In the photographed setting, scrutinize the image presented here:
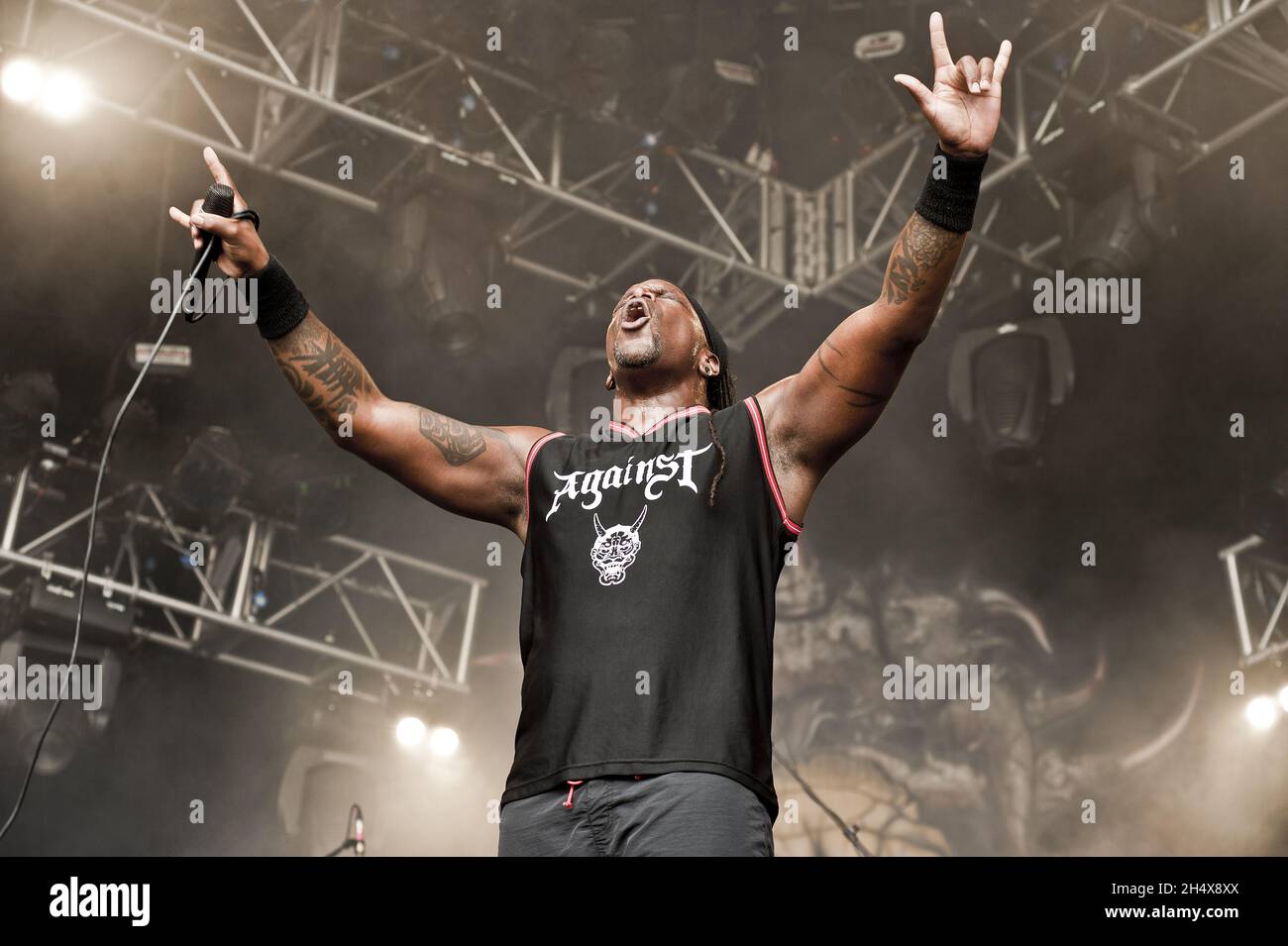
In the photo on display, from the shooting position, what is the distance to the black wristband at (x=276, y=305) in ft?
8.00

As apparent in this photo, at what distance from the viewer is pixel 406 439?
8.27 feet

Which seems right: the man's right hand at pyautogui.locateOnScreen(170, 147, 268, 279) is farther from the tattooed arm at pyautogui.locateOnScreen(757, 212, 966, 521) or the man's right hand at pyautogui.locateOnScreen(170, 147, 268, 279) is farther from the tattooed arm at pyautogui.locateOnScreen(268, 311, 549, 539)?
the tattooed arm at pyautogui.locateOnScreen(757, 212, 966, 521)

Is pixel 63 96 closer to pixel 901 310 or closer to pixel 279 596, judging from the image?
pixel 279 596

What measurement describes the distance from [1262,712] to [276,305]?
6.00 m

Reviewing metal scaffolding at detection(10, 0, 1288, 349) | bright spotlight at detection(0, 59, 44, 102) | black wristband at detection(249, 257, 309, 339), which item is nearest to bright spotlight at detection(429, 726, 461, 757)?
metal scaffolding at detection(10, 0, 1288, 349)

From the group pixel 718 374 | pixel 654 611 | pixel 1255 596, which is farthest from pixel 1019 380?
pixel 654 611

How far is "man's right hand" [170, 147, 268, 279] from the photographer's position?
7.56ft

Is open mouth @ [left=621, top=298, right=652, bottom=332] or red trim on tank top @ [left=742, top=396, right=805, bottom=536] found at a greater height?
open mouth @ [left=621, top=298, right=652, bottom=332]

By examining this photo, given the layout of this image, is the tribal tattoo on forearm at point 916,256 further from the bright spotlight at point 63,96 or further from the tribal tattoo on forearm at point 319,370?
the bright spotlight at point 63,96

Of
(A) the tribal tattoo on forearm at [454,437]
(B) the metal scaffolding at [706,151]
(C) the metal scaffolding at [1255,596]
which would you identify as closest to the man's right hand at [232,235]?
(A) the tribal tattoo on forearm at [454,437]

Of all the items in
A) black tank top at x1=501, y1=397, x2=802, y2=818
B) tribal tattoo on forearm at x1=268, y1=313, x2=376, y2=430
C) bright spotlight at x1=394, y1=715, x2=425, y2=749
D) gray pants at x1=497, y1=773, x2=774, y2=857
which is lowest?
gray pants at x1=497, y1=773, x2=774, y2=857

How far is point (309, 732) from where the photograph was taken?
25.3 feet
